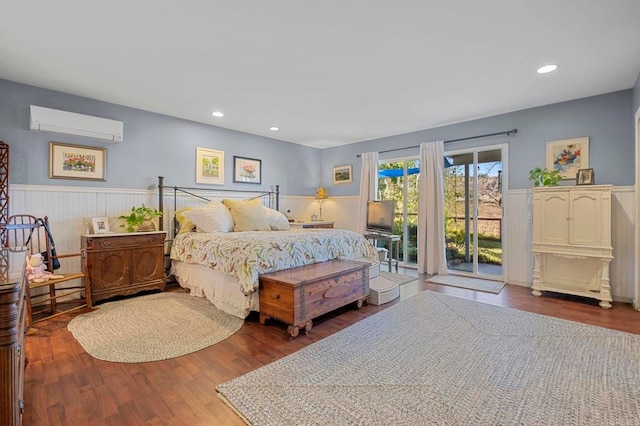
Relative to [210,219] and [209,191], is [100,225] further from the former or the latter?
[209,191]

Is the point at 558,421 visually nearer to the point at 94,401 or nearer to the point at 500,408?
the point at 500,408

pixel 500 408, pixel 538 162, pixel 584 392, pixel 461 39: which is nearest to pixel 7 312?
pixel 500 408

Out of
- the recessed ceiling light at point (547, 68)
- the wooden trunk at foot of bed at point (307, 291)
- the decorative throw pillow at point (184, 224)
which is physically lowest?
the wooden trunk at foot of bed at point (307, 291)

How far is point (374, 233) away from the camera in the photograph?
205 inches

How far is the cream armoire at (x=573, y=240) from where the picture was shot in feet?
11.1

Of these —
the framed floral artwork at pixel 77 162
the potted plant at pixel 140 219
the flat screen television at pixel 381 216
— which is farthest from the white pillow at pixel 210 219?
the flat screen television at pixel 381 216

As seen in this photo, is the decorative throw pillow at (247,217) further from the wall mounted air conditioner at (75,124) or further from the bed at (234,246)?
the wall mounted air conditioner at (75,124)

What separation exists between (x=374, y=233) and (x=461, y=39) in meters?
3.31

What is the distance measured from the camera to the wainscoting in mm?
3426

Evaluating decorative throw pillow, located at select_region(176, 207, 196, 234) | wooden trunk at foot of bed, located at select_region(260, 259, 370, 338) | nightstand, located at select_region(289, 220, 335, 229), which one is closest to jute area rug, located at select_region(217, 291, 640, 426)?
wooden trunk at foot of bed, located at select_region(260, 259, 370, 338)

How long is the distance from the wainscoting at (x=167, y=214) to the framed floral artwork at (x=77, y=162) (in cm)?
17

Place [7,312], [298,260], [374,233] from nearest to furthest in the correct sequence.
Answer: [7,312] < [298,260] < [374,233]

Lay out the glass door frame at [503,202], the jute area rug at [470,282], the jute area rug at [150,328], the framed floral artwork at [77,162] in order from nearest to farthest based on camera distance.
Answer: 1. the jute area rug at [150,328]
2. the framed floral artwork at [77,162]
3. the jute area rug at [470,282]
4. the glass door frame at [503,202]

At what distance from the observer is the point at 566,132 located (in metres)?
3.88
